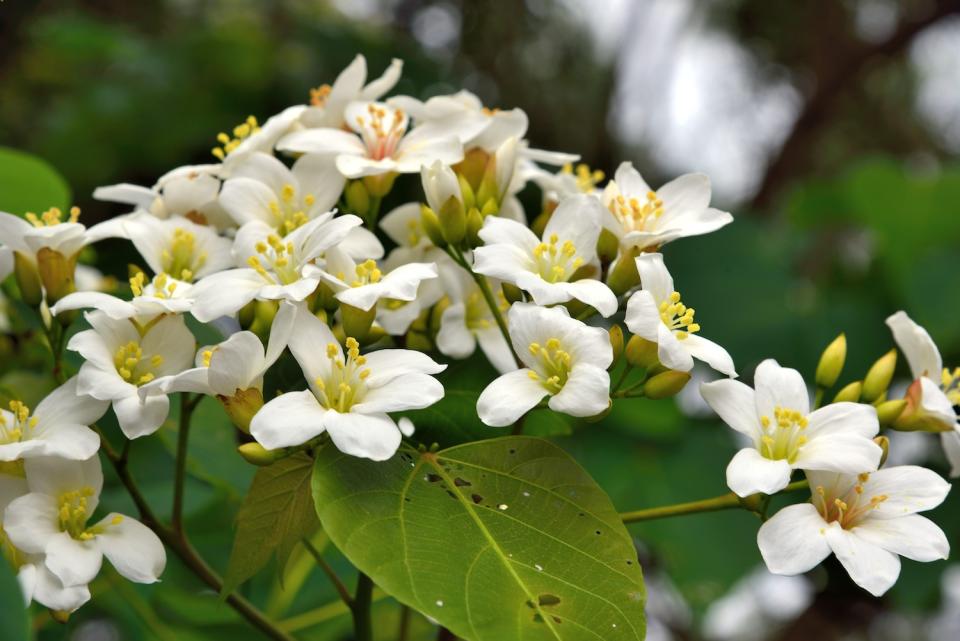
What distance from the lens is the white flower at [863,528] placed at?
0.56m

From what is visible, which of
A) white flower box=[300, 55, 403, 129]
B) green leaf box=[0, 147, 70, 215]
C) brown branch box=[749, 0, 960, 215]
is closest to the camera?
white flower box=[300, 55, 403, 129]

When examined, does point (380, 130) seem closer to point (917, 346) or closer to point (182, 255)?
point (182, 255)

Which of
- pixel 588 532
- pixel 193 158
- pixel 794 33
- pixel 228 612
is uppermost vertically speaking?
pixel 588 532

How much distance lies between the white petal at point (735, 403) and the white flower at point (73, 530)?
333 millimetres

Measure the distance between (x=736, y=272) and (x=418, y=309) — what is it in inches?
55.0

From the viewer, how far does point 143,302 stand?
608mm

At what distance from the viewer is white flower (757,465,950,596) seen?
565 millimetres

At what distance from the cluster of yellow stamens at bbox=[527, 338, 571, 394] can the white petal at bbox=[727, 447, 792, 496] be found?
0.11m

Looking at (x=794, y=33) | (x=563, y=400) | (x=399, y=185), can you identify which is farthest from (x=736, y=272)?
(x=563, y=400)

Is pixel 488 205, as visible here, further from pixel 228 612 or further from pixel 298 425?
pixel 228 612

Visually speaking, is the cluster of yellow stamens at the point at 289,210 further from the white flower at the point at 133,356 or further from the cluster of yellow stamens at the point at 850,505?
Result: the cluster of yellow stamens at the point at 850,505

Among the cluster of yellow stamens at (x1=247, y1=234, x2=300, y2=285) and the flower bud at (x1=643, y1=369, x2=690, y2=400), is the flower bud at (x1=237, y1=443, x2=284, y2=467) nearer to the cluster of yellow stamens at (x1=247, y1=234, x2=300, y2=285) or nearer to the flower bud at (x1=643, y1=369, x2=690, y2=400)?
the cluster of yellow stamens at (x1=247, y1=234, x2=300, y2=285)

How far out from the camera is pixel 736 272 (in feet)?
6.52

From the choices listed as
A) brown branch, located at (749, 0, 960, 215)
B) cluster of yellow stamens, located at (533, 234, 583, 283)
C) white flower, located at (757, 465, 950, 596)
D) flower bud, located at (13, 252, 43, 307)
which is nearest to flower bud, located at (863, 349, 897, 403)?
white flower, located at (757, 465, 950, 596)
